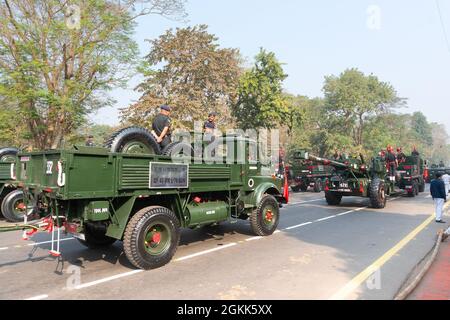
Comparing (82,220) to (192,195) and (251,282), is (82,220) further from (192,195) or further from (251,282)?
(251,282)

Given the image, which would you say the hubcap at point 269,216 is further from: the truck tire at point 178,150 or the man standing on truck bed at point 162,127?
the man standing on truck bed at point 162,127

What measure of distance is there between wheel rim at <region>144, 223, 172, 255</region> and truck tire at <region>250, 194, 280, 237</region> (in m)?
2.61

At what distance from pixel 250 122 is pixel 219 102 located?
5880mm

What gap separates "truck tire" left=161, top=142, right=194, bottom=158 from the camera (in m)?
6.71

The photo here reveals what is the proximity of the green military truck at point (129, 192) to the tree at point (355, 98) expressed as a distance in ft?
122

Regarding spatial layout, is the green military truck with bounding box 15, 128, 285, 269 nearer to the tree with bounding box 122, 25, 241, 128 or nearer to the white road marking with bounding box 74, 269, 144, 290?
the white road marking with bounding box 74, 269, 144, 290

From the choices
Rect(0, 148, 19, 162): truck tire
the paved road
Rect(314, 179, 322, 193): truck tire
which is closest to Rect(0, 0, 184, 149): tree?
Rect(0, 148, 19, 162): truck tire

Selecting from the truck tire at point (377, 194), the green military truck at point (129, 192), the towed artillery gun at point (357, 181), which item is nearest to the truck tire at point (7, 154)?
→ the green military truck at point (129, 192)

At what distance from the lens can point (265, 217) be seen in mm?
8305

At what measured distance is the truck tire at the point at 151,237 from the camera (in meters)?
5.48
